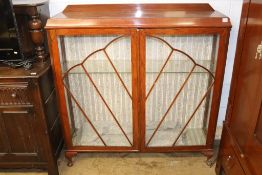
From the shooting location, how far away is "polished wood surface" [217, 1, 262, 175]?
3.81 feet

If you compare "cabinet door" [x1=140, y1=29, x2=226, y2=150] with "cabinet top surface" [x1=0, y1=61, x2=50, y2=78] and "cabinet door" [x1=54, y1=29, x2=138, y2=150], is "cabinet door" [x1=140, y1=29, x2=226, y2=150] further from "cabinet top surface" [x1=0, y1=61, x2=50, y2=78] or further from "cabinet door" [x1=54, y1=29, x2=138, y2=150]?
"cabinet top surface" [x1=0, y1=61, x2=50, y2=78]

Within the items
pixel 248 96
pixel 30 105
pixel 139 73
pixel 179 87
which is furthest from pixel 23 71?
pixel 248 96

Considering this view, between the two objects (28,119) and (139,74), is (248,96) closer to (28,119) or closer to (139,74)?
(139,74)

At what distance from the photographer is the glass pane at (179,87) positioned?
1568 millimetres

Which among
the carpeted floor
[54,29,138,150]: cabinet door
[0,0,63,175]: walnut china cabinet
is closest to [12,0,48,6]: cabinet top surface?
[0,0,63,175]: walnut china cabinet

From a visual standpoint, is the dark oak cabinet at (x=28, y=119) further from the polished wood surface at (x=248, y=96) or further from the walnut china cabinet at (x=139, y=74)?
the polished wood surface at (x=248, y=96)

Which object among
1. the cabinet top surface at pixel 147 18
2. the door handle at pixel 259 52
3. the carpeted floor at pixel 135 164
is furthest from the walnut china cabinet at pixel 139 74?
the door handle at pixel 259 52

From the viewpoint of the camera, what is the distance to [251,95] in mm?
1231

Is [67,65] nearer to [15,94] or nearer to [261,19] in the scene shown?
[15,94]

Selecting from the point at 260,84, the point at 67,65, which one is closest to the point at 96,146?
the point at 67,65

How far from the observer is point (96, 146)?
6.05ft

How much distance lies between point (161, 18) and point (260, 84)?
63 cm

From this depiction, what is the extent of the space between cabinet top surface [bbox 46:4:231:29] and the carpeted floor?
102 centimetres

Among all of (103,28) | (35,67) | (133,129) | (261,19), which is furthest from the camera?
A: (133,129)
